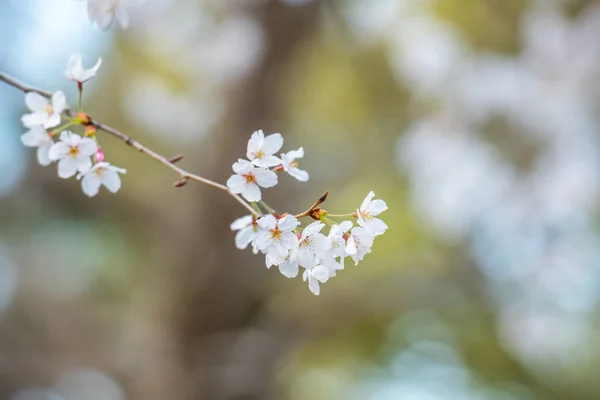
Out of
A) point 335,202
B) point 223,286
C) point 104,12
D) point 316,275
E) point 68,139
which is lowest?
point 316,275

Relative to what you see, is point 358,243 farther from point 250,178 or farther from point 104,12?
point 104,12

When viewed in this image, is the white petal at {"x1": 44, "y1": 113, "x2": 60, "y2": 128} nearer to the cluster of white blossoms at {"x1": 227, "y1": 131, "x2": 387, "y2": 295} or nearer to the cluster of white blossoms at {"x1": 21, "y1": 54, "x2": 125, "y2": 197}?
the cluster of white blossoms at {"x1": 21, "y1": 54, "x2": 125, "y2": 197}

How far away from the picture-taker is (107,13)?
682 mm

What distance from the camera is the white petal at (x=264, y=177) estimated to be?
52 centimetres

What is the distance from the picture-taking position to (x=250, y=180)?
0.52 m

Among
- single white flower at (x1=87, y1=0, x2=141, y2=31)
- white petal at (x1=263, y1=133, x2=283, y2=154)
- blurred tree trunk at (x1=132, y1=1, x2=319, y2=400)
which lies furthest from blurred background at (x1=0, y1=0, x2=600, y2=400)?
white petal at (x1=263, y1=133, x2=283, y2=154)

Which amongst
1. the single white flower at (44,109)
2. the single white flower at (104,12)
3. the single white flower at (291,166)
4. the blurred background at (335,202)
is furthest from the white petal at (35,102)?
the blurred background at (335,202)

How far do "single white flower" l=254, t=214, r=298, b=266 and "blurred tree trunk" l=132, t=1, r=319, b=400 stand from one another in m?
1.66

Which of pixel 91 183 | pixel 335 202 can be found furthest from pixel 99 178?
pixel 335 202

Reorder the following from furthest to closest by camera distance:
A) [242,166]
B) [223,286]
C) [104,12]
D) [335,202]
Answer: [223,286], [335,202], [104,12], [242,166]

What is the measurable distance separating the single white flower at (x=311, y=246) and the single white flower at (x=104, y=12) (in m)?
0.37

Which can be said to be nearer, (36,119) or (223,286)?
(36,119)

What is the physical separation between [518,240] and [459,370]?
0.82 m

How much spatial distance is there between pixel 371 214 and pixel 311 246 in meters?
0.07
